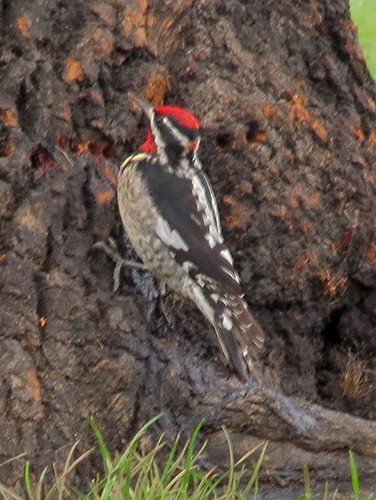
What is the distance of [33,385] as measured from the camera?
3.66 meters

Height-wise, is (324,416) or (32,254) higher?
(32,254)

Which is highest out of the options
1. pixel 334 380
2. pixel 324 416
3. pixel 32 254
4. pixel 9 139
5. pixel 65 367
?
pixel 9 139

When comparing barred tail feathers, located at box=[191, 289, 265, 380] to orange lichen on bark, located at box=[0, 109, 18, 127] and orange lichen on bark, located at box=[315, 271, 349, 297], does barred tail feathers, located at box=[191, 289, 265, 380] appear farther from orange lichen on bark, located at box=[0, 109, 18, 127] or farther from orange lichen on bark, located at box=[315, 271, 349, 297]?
orange lichen on bark, located at box=[0, 109, 18, 127]

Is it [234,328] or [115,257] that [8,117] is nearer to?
[115,257]

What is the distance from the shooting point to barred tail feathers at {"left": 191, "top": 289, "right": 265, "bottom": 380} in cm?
407

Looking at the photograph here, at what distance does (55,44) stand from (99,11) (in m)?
0.24

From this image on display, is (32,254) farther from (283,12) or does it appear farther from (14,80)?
(283,12)

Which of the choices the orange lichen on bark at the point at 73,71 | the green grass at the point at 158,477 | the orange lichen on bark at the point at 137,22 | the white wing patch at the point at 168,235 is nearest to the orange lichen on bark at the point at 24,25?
the orange lichen on bark at the point at 73,71

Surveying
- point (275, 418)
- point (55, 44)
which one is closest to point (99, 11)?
point (55, 44)

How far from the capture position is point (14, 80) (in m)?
Answer: 3.85

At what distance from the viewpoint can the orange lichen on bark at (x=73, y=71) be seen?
13.3 ft

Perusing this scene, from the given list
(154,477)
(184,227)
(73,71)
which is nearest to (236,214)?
(184,227)

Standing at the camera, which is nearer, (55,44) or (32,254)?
(32,254)

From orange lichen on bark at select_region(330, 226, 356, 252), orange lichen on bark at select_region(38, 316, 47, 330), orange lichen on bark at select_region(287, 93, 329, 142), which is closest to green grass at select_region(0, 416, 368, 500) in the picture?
orange lichen on bark at select_region(38, 316, 47, 330)
